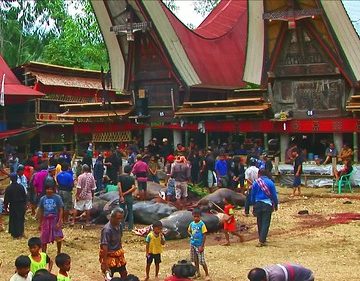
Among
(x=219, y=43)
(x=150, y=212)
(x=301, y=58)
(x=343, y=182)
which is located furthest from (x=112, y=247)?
(x=219, y=43)

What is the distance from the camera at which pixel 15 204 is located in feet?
42.2

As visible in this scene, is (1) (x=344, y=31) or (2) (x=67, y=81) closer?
(1) (x=344, y=31)

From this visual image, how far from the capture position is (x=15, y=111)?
32.1 m

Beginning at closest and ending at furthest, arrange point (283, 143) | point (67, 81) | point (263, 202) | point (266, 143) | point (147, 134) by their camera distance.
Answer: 1. point (263, 202)
2. point (283, 143)
3. point (266, 143)
4. point (147, 134)
5. point (67, 81)

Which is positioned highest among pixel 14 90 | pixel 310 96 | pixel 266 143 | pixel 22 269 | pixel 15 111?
pixel 14 90

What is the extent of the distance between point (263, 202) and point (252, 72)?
14993 millimetres

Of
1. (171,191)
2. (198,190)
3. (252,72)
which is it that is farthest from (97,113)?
(171,191)

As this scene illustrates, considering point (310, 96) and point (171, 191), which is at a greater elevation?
point (310, 96)

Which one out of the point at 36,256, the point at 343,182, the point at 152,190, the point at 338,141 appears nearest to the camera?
the point at 36,256

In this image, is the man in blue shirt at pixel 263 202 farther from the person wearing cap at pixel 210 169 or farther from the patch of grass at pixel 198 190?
the person wearing cap at pixel 210 169

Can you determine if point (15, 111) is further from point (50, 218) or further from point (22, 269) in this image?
point (22, 269)

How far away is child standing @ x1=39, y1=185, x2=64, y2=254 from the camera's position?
1066 centimetres

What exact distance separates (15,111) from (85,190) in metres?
19.4

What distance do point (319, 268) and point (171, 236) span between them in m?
3.64
